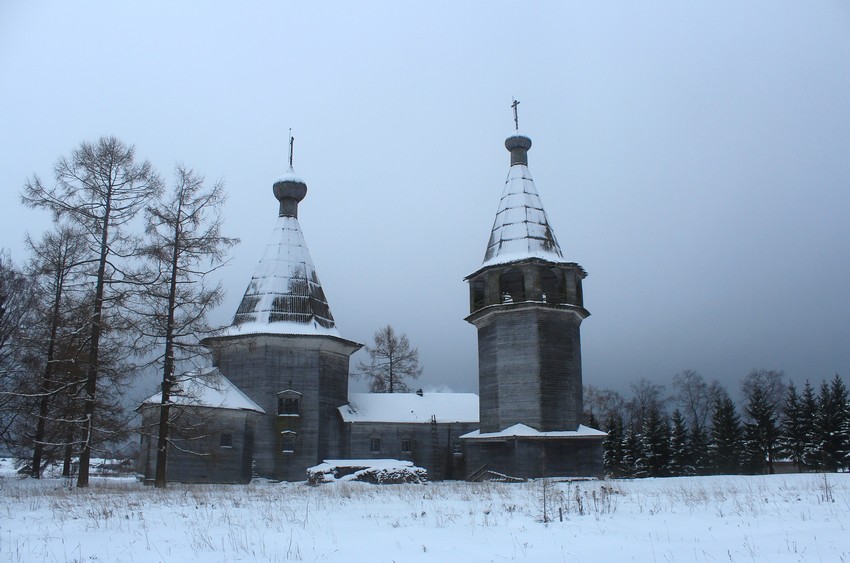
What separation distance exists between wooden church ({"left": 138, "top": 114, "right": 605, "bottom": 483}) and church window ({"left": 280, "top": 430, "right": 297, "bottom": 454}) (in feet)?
0.15

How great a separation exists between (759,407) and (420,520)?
35.5 meters

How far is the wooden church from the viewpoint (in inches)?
1094

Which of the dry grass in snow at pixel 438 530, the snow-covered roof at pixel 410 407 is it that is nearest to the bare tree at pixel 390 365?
the snow-covered roof at pixel 410 407

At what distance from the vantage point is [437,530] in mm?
8461

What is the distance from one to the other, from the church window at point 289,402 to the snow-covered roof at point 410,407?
2.63 m

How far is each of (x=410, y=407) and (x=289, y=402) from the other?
22.2 feet

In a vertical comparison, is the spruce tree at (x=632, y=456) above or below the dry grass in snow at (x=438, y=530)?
below

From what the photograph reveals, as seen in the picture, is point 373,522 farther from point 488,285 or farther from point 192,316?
point 488,285

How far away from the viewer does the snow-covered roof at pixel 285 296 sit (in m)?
31.9

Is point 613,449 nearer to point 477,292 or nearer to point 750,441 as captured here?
point 750,441

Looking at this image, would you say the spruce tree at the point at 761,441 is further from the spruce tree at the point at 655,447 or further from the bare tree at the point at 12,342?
the bare tree at the point at 12,342

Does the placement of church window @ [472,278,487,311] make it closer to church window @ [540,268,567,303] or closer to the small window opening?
church window @ [540,268,567,303]

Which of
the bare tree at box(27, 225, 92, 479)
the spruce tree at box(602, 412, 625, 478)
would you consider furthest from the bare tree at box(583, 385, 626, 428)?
the bare tree at box(27, 225, 92, 479)

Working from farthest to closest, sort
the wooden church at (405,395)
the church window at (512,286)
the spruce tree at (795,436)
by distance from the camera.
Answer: the spruce tree at (795,436) < the church window at (512,286) < the wooden church at (405,395)
